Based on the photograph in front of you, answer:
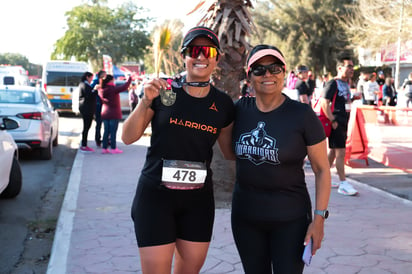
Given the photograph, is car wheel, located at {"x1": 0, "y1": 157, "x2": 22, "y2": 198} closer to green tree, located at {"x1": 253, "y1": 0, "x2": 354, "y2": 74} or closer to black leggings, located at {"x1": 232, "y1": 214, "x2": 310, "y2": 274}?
black leggings, located at {"x1": 232, "y1": 214, "x2": 310, "y2": 274}

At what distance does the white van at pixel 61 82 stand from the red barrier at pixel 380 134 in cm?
1438

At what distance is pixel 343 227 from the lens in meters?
5.40

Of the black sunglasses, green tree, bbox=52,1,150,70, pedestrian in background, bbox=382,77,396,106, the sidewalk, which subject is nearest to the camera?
the black sunglasses

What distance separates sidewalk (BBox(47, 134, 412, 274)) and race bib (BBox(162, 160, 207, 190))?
1.72 m

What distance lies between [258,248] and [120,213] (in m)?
3.56

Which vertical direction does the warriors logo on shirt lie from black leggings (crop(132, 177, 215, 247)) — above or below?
above

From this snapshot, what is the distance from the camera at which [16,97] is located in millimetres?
10266

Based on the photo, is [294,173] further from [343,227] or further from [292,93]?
[292,93]

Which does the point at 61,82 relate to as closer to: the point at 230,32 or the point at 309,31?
the point at 230,32

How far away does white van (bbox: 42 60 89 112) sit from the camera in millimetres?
21188

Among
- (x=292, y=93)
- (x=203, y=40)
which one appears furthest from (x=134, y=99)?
(x=203, y=40)

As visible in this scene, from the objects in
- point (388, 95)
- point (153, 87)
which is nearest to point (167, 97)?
point (153, 87)

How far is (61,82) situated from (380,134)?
1538 cm

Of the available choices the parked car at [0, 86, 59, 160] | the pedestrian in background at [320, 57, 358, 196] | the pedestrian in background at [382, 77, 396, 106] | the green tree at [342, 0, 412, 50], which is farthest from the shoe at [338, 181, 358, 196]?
the green tree at [342, 0, 412, 50]
